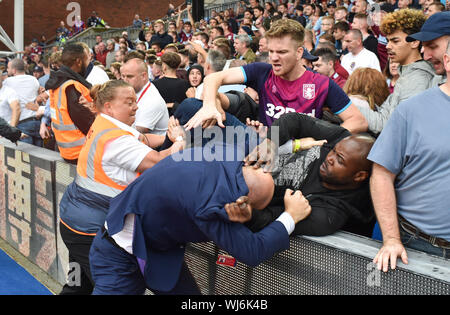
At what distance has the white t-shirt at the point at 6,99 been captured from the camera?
5729 mm

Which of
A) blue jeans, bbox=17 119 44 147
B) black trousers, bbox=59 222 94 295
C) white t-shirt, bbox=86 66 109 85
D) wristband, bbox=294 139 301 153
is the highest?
white t-shirt, bbox=86 66 109 85

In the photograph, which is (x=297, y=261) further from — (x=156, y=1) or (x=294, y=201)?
(x=156, y=1)

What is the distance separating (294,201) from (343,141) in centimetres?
41

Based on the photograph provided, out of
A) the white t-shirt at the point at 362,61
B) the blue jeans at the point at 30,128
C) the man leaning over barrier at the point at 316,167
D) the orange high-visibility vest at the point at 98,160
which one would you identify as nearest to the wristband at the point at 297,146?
the man leaning over barrier at the point at 316,167

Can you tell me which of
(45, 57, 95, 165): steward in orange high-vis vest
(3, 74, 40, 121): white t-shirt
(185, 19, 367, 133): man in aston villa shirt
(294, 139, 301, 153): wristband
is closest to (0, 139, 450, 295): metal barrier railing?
(45, 57, 95, 165): steward in orange high-vis vest

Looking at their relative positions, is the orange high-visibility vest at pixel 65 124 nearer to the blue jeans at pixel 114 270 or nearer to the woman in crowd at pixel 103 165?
the woman in crowd at pixel 103 165

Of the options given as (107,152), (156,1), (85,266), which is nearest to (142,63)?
(107,152)

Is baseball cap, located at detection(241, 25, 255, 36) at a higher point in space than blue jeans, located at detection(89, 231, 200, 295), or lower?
higher

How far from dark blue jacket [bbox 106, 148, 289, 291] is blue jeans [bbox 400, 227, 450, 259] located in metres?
0.56

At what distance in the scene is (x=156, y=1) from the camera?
90.4 feet

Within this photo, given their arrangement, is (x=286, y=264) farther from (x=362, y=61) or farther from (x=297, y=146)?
(x=362, y=61)

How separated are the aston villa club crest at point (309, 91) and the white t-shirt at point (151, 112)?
1.42 m

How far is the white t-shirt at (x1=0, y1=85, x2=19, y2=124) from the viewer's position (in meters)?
5.73

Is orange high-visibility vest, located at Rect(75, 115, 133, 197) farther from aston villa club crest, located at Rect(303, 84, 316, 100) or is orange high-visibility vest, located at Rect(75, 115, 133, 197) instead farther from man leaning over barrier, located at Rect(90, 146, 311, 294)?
aston villa club crest, located at Rect(303, 84, 316, 100)
